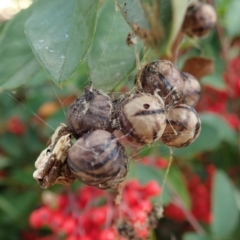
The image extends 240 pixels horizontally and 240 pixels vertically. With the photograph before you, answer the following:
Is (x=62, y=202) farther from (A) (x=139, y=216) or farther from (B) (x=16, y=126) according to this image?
(B) (x=16, y=126)

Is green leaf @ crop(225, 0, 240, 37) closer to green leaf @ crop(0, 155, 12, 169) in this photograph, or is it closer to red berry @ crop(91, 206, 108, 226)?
red berry @ crop(91, 206, 108, 226)

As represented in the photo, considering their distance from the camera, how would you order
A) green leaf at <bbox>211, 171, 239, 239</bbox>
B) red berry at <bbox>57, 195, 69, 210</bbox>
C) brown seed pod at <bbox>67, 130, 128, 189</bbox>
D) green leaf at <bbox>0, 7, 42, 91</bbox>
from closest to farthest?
1. brown seed pod at <bbox>67, 130, 128, 189</bbox>
2. green leaf at <bbox>0, 7, 42, 91</bbox>
3. red berry at <bbox>57, 195, 69, 210</bbox>
4. green leaf at <bbox>211, 171, 239, 239</bbox>

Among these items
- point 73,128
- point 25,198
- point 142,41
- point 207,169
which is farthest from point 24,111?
point 73,128

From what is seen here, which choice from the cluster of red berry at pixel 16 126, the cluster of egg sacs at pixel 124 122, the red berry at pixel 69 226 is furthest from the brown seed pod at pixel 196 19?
the cluster of red berry at pixel 16 126

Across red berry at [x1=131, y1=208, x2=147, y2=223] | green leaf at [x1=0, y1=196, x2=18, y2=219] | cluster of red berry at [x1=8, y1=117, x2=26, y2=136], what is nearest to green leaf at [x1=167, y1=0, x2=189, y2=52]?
red berry at [x1=131, y1=208, x2=147, y2=223]

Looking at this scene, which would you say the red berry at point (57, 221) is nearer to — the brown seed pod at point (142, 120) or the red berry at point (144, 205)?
the red berry at point (144, 205)

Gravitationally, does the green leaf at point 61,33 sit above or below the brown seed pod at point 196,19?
above

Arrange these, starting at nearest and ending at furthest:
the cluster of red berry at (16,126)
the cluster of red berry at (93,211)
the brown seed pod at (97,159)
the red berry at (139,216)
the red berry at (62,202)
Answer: the brown seed pod at (97,159) < the red berry at (139,216) < the cluster of red berry at (93,211) < the red berry at (62,202) < the cluster of red berry at (16,126)

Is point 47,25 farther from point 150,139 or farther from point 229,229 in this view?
point 229,229
